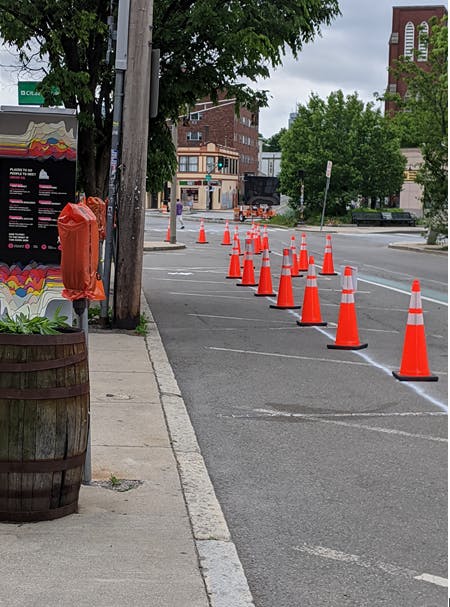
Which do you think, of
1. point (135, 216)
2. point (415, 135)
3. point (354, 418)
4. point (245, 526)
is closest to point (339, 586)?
point (245, 526)

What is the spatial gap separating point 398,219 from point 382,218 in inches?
61.1

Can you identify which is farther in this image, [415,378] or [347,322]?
[347,322]

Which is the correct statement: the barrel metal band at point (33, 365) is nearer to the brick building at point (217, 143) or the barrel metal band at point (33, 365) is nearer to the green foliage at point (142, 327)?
the green foliage at point (142, 327)

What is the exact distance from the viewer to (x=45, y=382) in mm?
5012

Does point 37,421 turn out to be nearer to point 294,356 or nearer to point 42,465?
point 42,465

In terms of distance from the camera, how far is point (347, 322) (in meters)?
12.3

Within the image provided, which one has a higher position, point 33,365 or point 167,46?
point 167,46

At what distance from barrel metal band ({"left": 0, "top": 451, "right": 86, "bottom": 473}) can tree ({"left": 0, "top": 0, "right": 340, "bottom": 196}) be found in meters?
9.45

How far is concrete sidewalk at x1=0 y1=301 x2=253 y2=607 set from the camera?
4.28 m

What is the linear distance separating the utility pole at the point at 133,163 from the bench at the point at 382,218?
60.0 metres

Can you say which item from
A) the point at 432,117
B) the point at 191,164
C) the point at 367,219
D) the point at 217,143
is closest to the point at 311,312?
the point at 432,117

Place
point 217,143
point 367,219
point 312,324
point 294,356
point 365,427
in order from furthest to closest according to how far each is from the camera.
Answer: point 217,143 → point 367,219 → point 312,324 → point 294,356 → point 365,427

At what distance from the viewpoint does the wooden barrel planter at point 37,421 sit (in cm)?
498

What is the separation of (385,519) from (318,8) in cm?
1091
